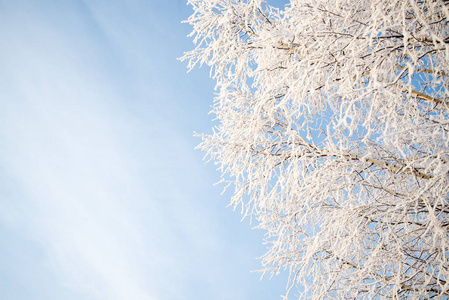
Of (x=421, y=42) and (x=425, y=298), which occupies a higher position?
(x=421, y=42)

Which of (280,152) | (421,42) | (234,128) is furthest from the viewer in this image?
(234,128)

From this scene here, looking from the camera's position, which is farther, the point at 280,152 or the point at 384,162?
the point at 280,152

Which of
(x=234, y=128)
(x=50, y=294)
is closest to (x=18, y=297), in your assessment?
(x=50, y=294)

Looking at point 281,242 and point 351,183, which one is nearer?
point 351,183

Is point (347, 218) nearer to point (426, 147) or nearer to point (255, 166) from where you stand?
point (255, 166)

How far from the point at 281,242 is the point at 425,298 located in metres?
1.37

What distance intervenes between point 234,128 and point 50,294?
169m

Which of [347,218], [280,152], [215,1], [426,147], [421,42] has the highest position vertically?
[426,147]

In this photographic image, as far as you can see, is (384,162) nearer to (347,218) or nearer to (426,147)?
(347,218)

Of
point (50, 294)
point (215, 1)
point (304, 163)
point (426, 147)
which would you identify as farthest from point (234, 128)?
point (50, 294)

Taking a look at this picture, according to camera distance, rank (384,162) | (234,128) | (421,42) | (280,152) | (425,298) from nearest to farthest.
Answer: (421,42) < (425,298) < (384,162) < (280,152) < (234,128)

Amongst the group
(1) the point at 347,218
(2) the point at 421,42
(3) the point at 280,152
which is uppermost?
(2) the point at 421,42

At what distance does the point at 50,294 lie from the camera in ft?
429

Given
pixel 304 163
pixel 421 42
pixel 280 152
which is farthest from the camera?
pixel 280 152
